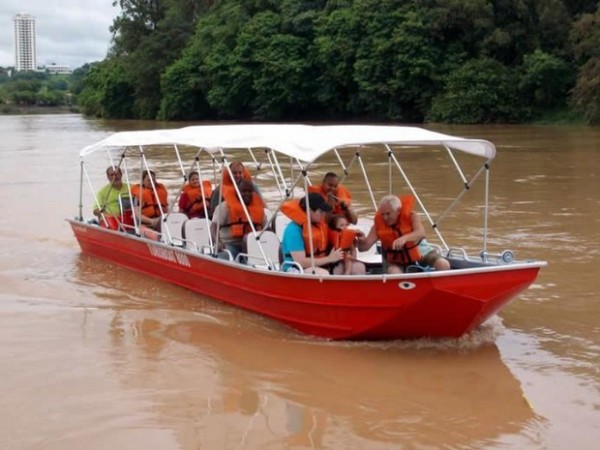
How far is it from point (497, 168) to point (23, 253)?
A: 49.5ft

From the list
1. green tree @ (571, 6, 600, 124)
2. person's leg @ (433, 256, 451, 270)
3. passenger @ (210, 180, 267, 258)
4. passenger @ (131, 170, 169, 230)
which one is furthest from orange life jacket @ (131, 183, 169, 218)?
green tree @ (571, 6, 600, 124)

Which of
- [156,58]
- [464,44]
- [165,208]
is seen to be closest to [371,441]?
[165,208]

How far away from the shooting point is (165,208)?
1297cm

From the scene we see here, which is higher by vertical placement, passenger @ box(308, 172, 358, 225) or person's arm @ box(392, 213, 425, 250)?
passenger @ box(308, 172, 358, 225)

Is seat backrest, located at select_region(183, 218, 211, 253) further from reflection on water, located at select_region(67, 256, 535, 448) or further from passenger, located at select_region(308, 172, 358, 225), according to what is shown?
passenger, located at select_region(308, 172, 358, 225)

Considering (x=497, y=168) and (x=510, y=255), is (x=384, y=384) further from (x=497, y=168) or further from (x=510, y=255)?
(x=497, y=168)

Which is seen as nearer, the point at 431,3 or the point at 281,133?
the point at 281,133

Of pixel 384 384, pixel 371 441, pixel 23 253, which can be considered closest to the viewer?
pixel 371 441

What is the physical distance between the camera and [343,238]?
896 cm

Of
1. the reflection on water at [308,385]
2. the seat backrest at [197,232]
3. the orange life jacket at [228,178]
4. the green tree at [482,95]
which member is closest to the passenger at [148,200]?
the seat backrest at [197,232]

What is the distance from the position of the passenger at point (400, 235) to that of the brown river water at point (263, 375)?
0.80 meters

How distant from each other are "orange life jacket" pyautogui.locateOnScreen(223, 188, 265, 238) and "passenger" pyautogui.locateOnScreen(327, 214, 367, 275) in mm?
1418

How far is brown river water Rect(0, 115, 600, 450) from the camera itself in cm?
654

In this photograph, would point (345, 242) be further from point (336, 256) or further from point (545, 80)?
point (545, 80)
